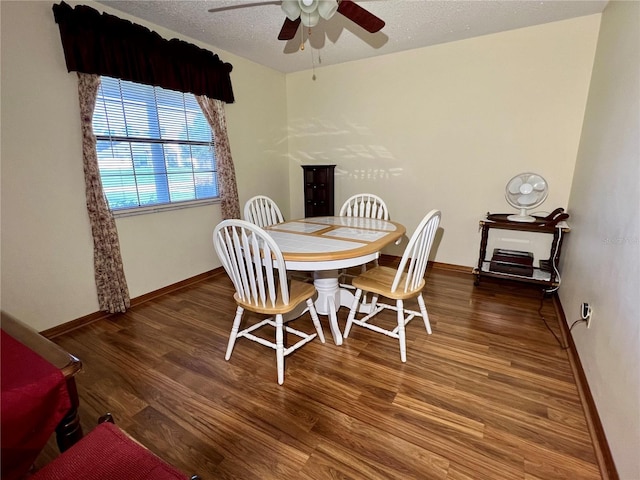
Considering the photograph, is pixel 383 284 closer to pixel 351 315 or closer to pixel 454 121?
pixel 351 315

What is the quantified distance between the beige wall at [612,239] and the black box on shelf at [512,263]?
0.92ft

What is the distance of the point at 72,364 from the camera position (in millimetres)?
762

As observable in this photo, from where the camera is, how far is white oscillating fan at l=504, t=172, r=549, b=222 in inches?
106

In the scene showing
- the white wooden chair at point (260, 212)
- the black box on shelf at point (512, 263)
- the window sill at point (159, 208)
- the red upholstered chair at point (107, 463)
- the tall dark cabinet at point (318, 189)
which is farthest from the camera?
the tall dark cabinet at point (318, 189)

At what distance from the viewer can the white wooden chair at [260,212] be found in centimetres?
262

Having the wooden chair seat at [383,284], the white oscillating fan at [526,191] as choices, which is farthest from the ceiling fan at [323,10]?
the white oscillating fan at [526,191]

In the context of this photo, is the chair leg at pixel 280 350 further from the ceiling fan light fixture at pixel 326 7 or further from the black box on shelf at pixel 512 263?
the black box on shelf at pixel 512 263

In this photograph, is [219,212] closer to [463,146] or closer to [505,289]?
[463,146]

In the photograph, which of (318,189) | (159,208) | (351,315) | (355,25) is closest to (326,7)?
(355,25)

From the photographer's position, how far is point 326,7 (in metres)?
1.63

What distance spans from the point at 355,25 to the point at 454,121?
1.33 m

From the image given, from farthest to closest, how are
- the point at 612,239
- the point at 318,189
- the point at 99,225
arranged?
the point at 318,189, the point at 99,225, the point at 612,239

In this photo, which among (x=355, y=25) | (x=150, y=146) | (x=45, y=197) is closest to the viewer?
(x=45, y=197)

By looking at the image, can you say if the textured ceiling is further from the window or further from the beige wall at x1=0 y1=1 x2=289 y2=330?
the window
